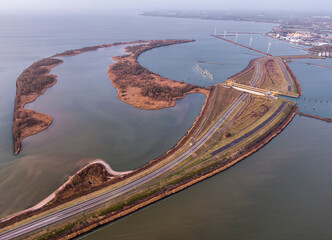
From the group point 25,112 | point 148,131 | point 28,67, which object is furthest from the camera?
point 28,67

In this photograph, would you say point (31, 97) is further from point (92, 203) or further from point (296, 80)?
point (296, 80)

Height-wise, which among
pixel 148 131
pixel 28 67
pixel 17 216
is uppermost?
pixel 28 67

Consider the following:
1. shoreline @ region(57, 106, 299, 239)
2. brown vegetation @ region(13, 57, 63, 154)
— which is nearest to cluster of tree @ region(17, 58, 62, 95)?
brown vegetation @ region(13, 57, 63, 154)

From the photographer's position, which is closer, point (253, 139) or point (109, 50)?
point (253, 139)

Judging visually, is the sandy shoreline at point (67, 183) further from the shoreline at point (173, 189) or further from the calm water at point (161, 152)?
the shoreline at point (173, 189)

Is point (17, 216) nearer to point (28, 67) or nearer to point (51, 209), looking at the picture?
point (51, 209)

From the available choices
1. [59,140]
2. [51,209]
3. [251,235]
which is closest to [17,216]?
[51,209]

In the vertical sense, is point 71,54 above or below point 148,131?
above

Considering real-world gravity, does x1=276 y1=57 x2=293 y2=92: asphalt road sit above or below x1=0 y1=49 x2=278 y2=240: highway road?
above

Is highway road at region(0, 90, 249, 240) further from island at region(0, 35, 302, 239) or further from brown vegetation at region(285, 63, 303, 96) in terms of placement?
brown vegetation at region(285, 63, 303, 96)
